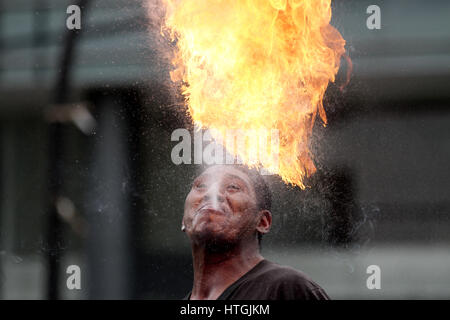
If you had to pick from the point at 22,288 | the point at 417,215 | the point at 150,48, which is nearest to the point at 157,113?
the point at 150,48

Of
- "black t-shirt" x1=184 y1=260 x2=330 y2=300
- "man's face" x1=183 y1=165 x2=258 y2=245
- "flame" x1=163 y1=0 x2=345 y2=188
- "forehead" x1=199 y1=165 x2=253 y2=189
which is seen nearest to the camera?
"black t-shirt" x1=184 y1=260 x2=330 y2=300

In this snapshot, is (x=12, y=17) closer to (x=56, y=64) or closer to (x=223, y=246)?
(x=56, y=64)

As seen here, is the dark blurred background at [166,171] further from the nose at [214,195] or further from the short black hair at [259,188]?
the nose at [214,195]

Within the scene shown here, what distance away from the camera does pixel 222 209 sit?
3.23 m

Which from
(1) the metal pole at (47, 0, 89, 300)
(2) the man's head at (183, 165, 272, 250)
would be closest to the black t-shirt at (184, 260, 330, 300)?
(2) the man's head at (183, 165, 272, 250)

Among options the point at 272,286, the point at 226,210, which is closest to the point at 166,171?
the point at 226,210

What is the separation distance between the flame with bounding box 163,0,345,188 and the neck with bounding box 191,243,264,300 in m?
0.61

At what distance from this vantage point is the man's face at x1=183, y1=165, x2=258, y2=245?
3215mm

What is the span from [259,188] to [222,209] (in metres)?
0.27

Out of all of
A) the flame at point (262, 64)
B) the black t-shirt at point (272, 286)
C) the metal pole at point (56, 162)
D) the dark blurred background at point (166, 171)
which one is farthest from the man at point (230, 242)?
the metal pole at point (56, 162)

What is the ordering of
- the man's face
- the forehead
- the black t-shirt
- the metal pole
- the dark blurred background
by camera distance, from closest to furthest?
the black t-shirt → the man's face → the forehead → the dark blurred background → the metal pole

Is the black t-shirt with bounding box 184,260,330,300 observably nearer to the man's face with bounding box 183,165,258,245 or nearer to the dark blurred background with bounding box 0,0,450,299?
the man's face with bounding box 183,165,258,245

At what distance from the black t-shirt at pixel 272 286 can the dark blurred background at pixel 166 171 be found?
2.28 ft

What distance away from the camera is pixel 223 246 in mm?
3232
